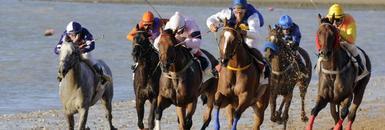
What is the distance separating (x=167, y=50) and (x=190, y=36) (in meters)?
1.48

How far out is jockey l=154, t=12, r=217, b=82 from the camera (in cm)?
1508

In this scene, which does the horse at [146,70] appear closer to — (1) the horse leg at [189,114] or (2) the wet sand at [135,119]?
(1) the horse leg at [189,114]

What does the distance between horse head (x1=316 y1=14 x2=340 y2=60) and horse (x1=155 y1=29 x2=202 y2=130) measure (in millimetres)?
1748

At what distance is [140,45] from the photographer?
14781 millimetres

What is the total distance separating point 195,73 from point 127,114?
4.68m


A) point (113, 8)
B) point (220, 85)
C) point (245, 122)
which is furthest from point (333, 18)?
point (113, 8)

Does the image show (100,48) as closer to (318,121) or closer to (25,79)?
(25,79)

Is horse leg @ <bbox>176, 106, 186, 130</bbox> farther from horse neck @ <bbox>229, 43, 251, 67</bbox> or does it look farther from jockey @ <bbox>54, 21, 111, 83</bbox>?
jockey @ <bbox>54, 21, 111, 83</bbox>

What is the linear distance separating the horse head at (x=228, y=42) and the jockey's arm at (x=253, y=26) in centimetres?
103

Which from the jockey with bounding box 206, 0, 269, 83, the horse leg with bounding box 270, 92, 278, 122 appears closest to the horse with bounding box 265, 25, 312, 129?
the horse leg with bounding box 270, 92, 278, 122

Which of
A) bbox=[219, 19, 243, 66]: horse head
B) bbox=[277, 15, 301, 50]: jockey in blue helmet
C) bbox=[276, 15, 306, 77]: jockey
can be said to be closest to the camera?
bbox=[219, 19, 243, 66]: horse head

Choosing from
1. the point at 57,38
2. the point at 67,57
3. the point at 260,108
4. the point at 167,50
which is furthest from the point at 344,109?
the point at 57,38

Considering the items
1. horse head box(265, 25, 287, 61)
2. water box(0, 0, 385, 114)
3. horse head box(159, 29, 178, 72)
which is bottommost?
water box(0, 0, 385, 114)

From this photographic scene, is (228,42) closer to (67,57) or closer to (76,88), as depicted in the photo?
(67,57)
